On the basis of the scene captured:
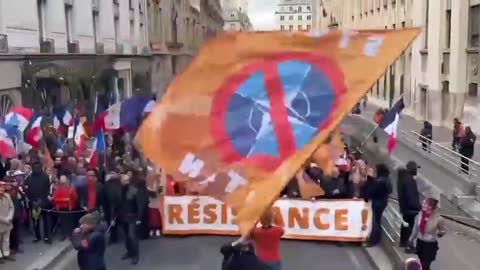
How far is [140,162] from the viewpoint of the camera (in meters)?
15.0

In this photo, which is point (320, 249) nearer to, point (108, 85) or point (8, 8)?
point (8, 8)

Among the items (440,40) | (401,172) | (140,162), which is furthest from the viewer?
(440,40)

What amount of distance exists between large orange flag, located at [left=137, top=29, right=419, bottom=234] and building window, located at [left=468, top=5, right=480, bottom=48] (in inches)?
910

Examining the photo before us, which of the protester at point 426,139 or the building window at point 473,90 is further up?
the building window at point 473,90

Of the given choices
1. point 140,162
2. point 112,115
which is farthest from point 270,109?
point 112,115

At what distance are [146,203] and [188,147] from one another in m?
6.53

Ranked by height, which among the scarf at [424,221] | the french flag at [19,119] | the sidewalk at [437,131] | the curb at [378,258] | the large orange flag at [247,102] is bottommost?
the sidewalk at [437,131]

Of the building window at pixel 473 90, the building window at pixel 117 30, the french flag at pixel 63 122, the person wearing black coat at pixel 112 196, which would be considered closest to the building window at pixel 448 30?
the building window at pixel 473 90

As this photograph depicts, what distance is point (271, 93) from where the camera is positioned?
7.05 meters

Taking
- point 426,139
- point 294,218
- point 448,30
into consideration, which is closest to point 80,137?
point 294,218

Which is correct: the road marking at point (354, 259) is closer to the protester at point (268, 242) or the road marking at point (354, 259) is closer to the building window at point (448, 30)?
the protester at point (268, 242)

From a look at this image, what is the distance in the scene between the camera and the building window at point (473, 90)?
2918 cm

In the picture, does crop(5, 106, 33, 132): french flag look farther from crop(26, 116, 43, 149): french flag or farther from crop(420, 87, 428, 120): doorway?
crop(420, 87, 428, 120): doorway

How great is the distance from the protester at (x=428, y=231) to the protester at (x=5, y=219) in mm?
6444
